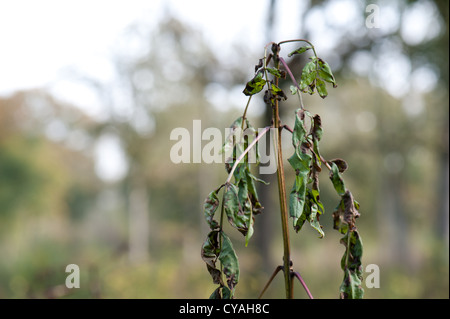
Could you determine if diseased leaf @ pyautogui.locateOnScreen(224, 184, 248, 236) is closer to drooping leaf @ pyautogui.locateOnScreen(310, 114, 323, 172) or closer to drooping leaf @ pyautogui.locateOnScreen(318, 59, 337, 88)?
drooping leaf @ pyautogui.locateOnScreen(310, 114, 323, 172)

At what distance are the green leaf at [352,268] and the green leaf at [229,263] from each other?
23cm

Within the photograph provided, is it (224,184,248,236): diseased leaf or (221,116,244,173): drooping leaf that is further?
(221,116,244,173): drooping leaf

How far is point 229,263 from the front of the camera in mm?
851

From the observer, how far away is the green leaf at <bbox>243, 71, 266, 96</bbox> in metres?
0.86

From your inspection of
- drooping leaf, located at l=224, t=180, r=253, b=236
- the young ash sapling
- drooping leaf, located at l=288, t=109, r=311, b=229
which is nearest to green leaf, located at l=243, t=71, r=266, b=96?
the young ash sapling

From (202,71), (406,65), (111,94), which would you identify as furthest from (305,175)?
(111,94)

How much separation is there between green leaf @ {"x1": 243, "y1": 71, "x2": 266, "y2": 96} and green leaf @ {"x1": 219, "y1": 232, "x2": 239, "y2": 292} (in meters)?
0.32

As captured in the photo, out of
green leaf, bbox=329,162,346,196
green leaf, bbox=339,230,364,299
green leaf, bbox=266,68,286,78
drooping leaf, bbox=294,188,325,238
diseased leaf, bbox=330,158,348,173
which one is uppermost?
green leaf, bbox=266,68,286,78

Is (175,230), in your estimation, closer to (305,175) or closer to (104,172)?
(104,172)

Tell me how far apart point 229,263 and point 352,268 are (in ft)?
0.88

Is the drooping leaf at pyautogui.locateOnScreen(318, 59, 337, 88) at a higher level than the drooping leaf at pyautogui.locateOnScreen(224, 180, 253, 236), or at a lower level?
higher

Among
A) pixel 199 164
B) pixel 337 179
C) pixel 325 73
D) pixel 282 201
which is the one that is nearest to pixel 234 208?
pixel 282 201

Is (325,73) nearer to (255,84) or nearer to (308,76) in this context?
(308,76)

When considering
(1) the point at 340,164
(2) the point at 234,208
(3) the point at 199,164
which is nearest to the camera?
(2) the point at 234,208
